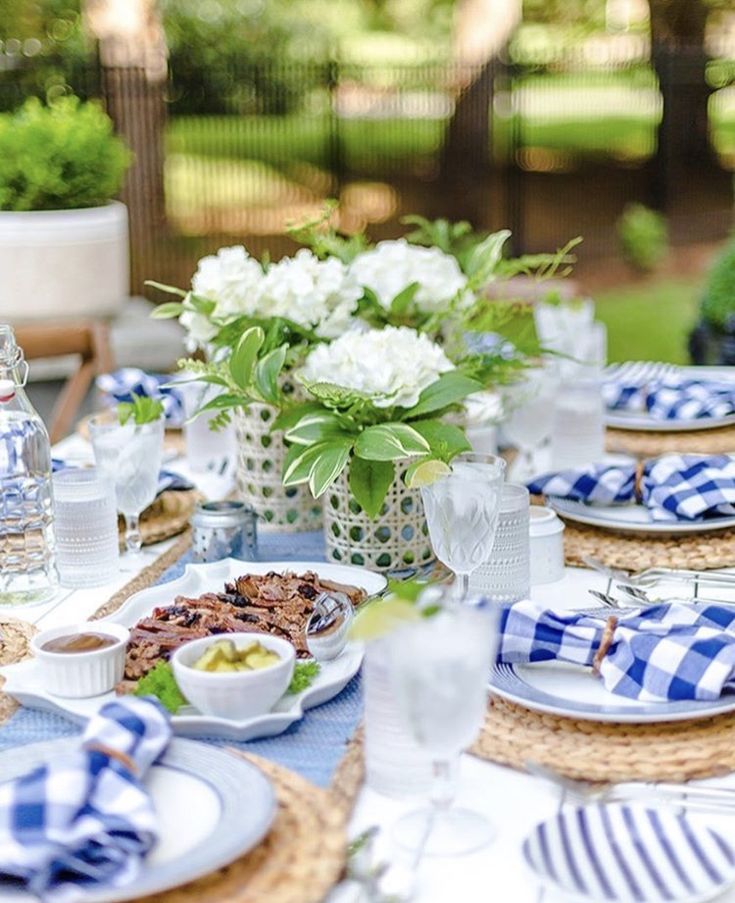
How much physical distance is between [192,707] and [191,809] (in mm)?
224

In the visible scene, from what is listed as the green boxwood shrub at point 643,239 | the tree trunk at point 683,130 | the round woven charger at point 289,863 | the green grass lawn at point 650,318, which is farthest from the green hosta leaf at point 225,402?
the tree trunk at point 683,130

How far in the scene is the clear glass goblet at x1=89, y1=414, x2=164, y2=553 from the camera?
75.3 inches

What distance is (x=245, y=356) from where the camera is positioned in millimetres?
1903

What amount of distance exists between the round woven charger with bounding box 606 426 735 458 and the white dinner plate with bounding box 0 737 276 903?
1.43 meters

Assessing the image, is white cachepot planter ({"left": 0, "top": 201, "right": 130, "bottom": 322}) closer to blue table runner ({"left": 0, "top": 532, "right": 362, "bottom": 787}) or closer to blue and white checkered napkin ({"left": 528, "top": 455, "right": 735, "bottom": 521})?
blue and white checkered napkin ({"left": 528, "top": 455, "right": 735, "bottom": 521})

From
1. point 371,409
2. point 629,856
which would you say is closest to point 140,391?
point 371,409

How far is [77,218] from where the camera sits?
5.80m

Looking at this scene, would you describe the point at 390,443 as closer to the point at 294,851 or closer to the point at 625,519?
the point at 625,519

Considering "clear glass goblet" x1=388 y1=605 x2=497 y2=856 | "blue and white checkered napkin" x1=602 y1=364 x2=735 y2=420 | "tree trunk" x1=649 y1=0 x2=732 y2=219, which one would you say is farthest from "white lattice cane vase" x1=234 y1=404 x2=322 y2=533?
"tree trunk" x1=649 y1=0 x2=732 y2=219

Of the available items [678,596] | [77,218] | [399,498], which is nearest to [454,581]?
[399,498]

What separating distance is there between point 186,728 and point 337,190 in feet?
30.2

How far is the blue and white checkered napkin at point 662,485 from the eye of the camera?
6.49 ft

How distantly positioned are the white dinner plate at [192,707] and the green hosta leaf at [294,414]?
0.71 feet

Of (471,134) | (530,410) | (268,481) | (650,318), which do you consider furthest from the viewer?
(471,134)
